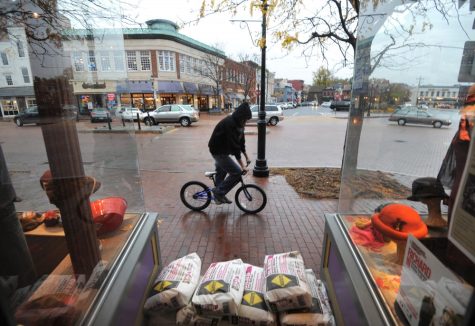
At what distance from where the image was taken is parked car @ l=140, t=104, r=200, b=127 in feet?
68.1

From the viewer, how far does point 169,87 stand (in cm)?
3288

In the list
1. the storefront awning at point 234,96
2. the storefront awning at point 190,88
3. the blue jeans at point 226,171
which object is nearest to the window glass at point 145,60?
the storefront awning at point 190,88

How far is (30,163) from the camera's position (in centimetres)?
167

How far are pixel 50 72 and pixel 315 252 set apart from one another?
11.0 ft

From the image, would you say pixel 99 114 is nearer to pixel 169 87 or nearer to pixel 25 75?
pixel 25 75

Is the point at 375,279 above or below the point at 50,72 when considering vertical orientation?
below

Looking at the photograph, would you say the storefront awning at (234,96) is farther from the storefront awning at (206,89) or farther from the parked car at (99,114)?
the parked car at (99,114)

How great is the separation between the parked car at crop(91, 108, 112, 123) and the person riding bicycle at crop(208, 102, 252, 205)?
5.89 feet

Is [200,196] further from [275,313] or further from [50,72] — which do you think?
[50,72]

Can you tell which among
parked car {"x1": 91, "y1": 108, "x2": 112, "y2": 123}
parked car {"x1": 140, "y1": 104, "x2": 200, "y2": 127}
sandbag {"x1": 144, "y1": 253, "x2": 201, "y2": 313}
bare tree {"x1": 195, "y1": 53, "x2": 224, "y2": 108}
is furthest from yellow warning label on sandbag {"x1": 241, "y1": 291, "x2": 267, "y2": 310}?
bare tree {"x1": 195, "y1": 53, "x2": 224, "y2": 108}

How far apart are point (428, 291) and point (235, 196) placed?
3418 millimetres

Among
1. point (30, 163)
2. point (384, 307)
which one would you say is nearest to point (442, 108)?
point (384, 307)

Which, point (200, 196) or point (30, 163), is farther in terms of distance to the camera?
point (200, 196)

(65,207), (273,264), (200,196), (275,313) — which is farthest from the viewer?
(200,196)
